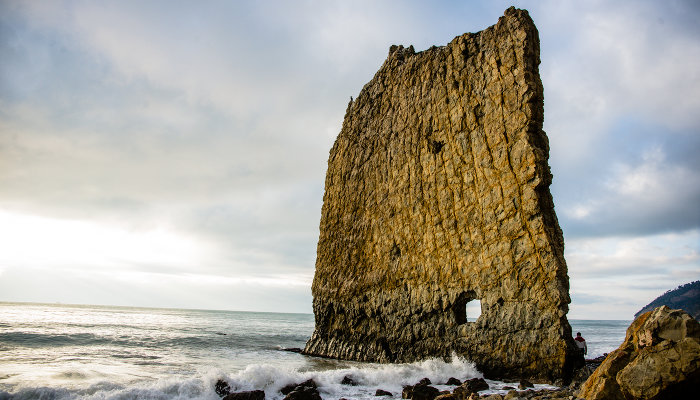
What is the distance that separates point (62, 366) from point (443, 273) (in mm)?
17110

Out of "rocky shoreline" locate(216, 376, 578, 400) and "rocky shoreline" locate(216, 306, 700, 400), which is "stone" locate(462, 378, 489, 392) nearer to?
"rocky shoreline" locate(216, 376, 578, 400)

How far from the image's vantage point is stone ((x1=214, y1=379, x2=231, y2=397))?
12.4 meters

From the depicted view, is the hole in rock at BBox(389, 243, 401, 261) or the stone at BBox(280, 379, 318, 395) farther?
the hole in rock at BBox(389, 243, 401, 261)

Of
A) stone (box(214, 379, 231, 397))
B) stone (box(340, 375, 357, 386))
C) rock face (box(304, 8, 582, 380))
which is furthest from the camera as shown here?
rock face (box(304, 8, 582, 380))

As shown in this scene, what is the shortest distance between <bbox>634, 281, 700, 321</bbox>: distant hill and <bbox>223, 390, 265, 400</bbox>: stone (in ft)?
318

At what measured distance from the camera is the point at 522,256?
15.7m

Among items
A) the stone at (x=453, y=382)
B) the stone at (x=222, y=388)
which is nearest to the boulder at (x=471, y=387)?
the stone at (x=453, y=382)

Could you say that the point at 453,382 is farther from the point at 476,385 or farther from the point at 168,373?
the point at 168,373

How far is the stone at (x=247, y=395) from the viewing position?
11.6m

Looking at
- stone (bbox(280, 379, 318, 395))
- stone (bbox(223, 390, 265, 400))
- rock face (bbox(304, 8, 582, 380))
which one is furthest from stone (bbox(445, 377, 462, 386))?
stone (bbox(223, 390, 265, 400))

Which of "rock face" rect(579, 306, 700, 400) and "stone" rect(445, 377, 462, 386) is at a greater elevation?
"rock face" rect(579, 306, 700, 400)

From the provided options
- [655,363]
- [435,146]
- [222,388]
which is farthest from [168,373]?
[655,363]

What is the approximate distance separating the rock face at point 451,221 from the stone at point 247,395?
9116 mm

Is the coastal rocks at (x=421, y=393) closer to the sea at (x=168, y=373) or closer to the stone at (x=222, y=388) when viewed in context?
the sea at (x=168, y=373)
